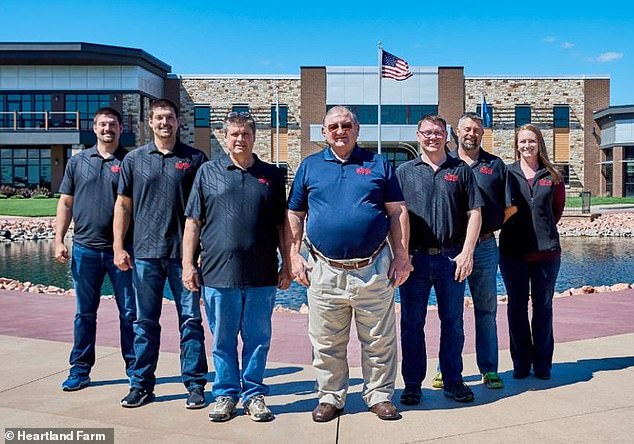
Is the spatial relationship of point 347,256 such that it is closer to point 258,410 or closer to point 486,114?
point 258,410

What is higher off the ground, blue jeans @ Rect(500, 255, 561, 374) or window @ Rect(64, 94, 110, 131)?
window @ Rect(64, 94, 110, 131)

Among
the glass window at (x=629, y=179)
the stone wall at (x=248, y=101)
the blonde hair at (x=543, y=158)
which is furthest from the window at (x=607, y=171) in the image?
the blonde hair at (x=543, y=158)

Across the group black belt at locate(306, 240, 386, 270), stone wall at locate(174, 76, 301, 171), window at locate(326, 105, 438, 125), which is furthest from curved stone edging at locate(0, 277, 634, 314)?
stone wall at locate(174, 76, 301, 171)

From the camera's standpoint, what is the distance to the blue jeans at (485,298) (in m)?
5.32

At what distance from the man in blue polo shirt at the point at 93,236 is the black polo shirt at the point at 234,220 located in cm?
94

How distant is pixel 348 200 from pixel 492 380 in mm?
1959

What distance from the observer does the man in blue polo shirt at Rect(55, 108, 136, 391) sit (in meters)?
5.38

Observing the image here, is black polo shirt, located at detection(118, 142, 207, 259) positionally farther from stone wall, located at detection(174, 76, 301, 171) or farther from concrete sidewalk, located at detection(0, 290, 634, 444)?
stone wall, located at detection(174, 76, 301, 171)

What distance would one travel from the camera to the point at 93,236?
538cm

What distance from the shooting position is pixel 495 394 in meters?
5.26

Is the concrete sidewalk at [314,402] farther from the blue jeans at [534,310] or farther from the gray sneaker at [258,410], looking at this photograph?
the blue jeans at [534,310]

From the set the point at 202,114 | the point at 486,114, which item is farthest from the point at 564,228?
the point at 202,114

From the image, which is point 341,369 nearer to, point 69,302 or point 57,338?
point 57,338

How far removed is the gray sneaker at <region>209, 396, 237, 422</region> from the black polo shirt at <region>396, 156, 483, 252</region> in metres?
1.66
